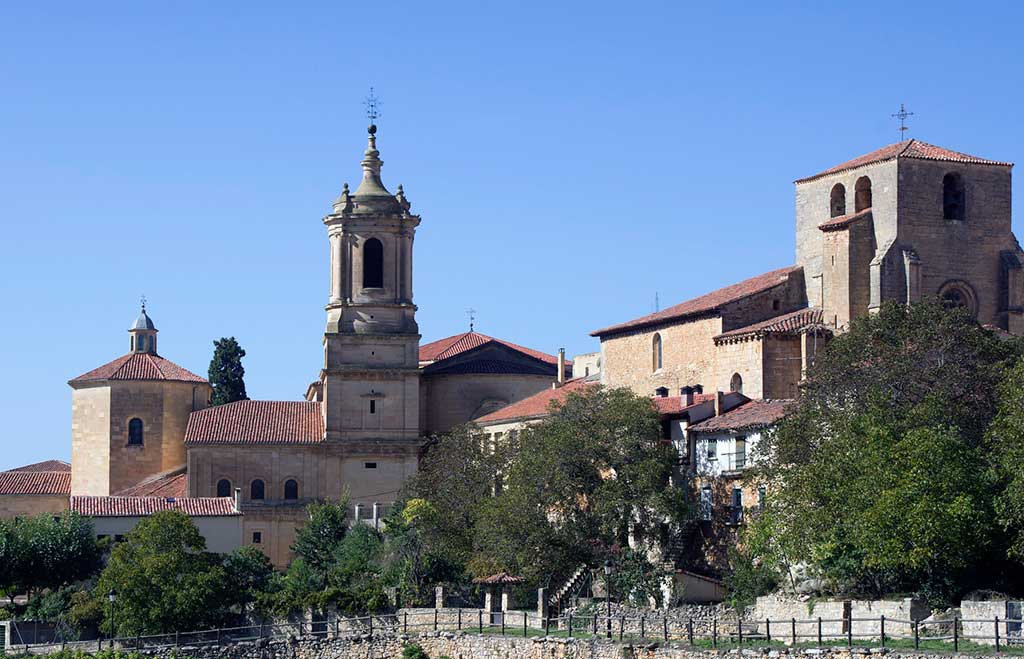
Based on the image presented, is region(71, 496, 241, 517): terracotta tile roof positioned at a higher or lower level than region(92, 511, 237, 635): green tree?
Answer: higher

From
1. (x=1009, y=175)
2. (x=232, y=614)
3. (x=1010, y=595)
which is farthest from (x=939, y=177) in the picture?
(x=232, y=614)

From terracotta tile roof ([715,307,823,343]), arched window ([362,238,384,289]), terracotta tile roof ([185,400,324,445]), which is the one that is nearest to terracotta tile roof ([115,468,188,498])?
terracotta tile roof ([185,400,324,445])

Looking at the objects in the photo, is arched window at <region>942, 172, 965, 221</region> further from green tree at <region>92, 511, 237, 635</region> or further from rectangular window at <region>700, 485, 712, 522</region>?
green tree at <region>92, 511, 237, 635</region>

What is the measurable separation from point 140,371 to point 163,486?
6416 millimetres

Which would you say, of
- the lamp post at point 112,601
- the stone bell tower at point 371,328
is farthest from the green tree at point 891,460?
the stone bell tower at point 371,328

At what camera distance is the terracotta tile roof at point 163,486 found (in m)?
Result: 88.6

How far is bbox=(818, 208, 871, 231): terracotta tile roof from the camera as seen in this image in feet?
242

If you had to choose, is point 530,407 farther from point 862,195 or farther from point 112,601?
point 112,601

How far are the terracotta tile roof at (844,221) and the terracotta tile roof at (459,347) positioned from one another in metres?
24.6

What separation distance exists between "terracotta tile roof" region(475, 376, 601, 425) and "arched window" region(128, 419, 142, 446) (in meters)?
14.9

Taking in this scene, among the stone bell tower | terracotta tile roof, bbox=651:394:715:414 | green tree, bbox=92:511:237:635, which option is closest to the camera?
green tree, bbox=92:511:237:635

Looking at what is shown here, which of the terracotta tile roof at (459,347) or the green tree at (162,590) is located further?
the terracotta tile roof at (459,347)

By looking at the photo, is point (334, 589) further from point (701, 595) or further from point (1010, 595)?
point (1010, 595)

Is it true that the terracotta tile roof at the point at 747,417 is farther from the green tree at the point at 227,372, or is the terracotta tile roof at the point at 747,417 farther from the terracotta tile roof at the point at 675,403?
the green tree at the point at 227,372
